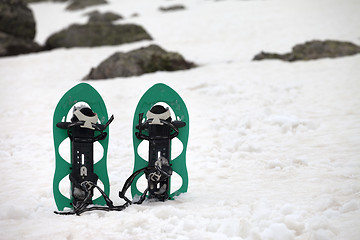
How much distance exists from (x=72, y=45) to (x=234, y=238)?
573 inches

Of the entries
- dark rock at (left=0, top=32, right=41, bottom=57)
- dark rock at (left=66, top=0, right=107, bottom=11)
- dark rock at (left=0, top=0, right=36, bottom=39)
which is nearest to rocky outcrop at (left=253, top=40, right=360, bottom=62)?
dark rock at (left=0, top=32, right=41, bottom=57)

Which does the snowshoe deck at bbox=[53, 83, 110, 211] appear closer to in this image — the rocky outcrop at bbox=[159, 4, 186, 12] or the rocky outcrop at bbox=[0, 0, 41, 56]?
the rocky outcrop at bbox=[0, 0, 41, 56]

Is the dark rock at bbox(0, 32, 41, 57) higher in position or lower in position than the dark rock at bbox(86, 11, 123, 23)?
lower

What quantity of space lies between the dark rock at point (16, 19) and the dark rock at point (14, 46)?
37cm

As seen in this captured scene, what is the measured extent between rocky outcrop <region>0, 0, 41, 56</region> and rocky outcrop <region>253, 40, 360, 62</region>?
9328mm

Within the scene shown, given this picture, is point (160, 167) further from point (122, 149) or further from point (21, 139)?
point (21, 139)

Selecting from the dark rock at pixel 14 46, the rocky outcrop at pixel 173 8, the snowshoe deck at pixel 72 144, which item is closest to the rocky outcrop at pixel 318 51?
the snowshoe deck at pixel 72 144

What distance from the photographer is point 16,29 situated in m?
15.4

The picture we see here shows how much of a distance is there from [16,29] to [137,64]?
7683mm

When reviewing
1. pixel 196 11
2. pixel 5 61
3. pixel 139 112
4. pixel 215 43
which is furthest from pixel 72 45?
pixel 139 112

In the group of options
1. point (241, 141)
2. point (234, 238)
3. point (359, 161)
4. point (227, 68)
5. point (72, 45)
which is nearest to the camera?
point (234, 238)

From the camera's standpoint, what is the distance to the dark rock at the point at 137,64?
410 inches

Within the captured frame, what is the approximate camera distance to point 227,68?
34.5 ft

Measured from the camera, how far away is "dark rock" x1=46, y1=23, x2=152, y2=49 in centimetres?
1571
